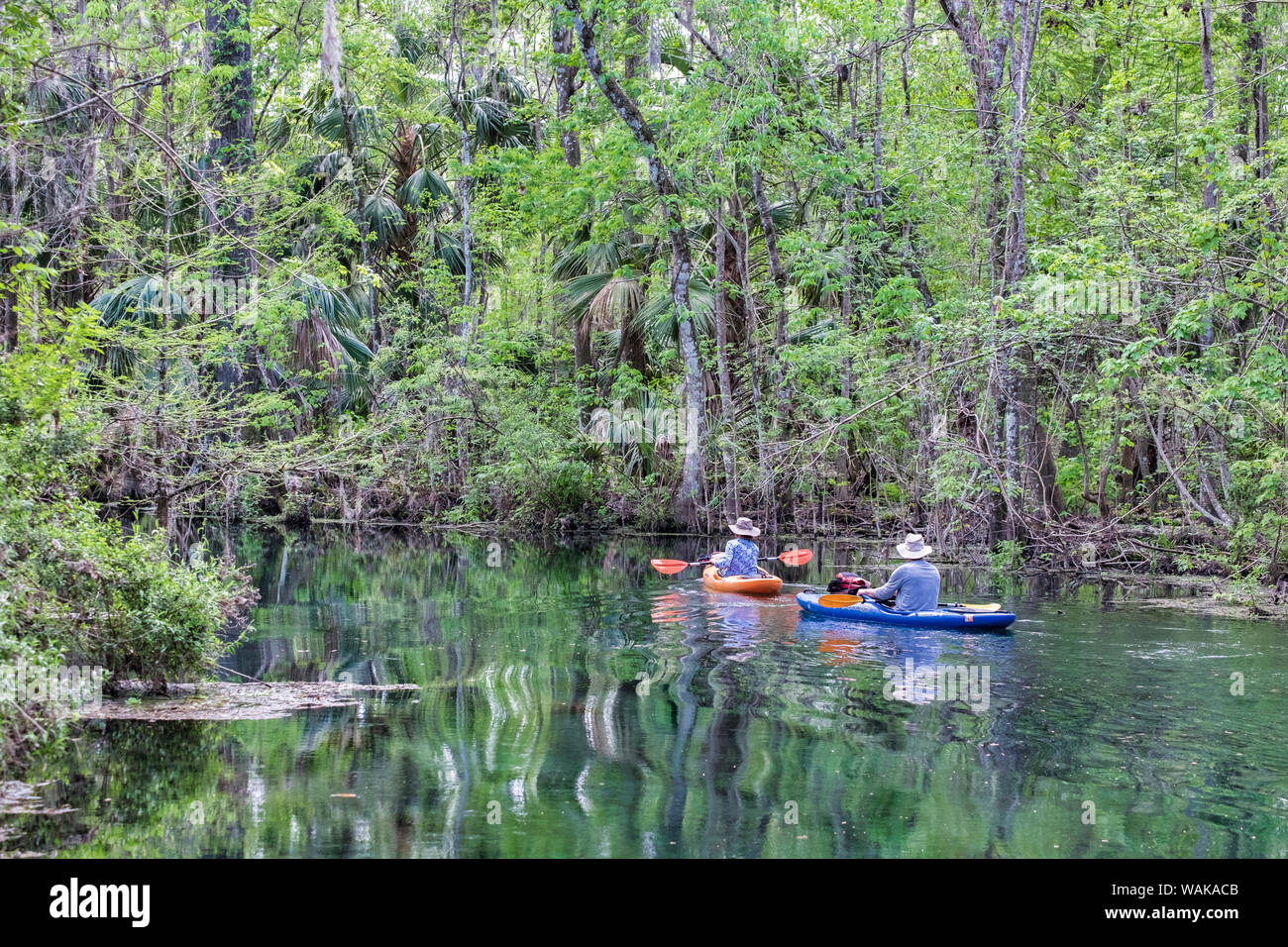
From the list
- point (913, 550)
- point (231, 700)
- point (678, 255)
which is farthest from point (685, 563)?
point (231, 700)

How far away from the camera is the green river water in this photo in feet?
21.0

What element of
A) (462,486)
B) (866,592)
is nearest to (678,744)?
(866,592)

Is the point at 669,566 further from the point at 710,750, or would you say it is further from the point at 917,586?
the point at 710,750

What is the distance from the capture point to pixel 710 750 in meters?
8.34

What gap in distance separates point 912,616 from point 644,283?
514 inches

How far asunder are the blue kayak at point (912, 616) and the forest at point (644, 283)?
252cm

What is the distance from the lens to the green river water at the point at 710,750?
6.39m

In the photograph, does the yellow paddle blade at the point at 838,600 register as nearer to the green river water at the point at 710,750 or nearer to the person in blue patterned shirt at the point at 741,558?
the green river water at the point at 710,750

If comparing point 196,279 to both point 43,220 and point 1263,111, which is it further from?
point 1263,111

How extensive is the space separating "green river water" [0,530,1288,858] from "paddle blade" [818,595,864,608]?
10.8 inches

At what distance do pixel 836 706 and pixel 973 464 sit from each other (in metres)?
9.42

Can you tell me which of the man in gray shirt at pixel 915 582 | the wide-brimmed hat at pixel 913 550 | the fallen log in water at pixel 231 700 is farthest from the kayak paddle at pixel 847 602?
the fallen log in water at pixel 231 700
